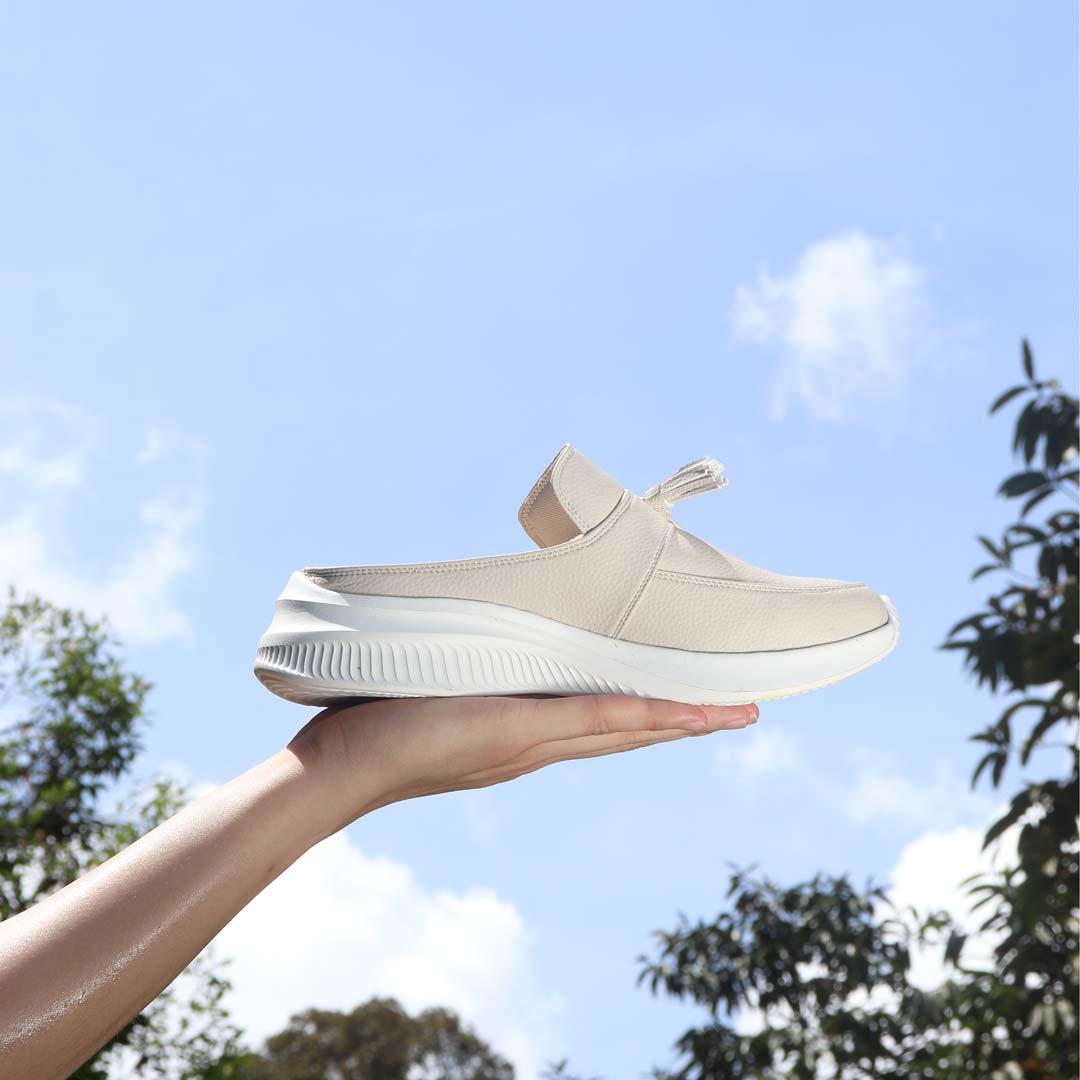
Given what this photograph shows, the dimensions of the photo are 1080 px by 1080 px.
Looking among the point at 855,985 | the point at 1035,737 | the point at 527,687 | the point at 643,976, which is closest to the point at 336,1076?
the point at 643,976

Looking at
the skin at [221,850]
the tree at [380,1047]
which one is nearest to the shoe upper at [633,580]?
the skin at [221,850]

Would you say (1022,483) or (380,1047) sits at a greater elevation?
(380,1047)

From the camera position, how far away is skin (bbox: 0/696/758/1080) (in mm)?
1379

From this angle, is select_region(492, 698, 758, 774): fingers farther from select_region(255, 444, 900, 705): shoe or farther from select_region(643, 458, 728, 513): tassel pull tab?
select_region(643, 458, 728, 513): tassel pull tab

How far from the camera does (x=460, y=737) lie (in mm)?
1987

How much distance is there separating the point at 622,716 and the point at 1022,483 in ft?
13.7

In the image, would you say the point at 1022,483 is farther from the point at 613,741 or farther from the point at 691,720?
the point at 613,741

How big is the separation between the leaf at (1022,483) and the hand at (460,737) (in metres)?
3.85

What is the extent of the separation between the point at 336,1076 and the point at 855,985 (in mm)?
19711

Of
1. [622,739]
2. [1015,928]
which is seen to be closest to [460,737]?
[622,739]

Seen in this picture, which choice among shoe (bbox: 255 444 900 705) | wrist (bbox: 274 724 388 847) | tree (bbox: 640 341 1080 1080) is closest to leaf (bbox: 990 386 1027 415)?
tree (bbox: 640 341 1080 1080)

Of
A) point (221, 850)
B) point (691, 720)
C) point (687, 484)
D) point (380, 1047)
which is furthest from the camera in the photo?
point (380, 1047)

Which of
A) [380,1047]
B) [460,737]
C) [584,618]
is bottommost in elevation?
[460,737]

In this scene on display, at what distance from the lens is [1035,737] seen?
525 cm
